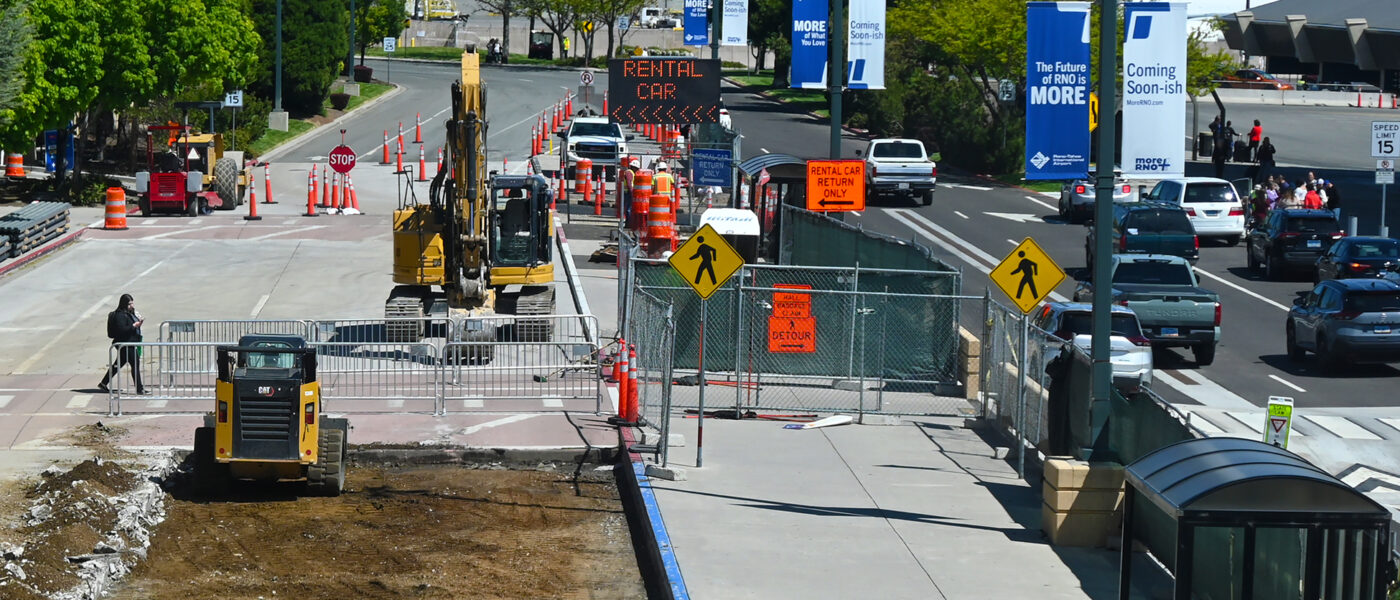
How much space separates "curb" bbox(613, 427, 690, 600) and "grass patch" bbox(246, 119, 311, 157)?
133ft

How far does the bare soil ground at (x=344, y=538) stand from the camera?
14.1 m

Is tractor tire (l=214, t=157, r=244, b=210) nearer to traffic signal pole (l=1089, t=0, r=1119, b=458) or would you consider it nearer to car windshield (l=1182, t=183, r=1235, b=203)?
car windshield (l=1182, t=183, r=1235, b=203)

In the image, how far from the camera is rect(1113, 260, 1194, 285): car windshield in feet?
90.9

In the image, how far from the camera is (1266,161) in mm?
49625

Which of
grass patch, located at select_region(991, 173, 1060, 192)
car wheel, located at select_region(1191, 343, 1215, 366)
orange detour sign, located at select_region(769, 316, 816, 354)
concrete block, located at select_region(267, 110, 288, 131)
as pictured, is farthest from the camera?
concrete block, located at select_region(267, 110, 288, 131)

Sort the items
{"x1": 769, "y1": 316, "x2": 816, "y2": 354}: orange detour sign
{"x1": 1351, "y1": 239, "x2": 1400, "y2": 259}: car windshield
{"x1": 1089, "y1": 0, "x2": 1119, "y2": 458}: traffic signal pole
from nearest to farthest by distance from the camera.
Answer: {"x1": 1089, "y1": 0, "x2": 1119, "y2": 458}: traffic signal pole, {"x1": 769, "y1": 316, "x2": 816, "y2": 354}: orange detour sign, {"x1": 1351, "y1": 239, "x2": 1400, "y2": 259}: car windshield

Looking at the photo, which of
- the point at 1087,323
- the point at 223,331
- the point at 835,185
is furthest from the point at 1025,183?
the point at 223,331

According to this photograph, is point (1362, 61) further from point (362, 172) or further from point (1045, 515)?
point (1045, 515)

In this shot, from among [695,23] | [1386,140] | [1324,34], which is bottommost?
Answer: [1386,140]

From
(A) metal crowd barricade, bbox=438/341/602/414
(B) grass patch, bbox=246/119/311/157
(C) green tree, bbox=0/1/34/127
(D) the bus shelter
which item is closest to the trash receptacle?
(B) grass patch, bbox=246/119/311/157

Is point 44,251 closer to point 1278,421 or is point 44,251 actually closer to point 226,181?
point 226,181

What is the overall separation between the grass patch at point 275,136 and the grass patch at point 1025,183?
25132 mm

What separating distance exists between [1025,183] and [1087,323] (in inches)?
1169

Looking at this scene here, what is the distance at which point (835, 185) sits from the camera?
1125 inches
